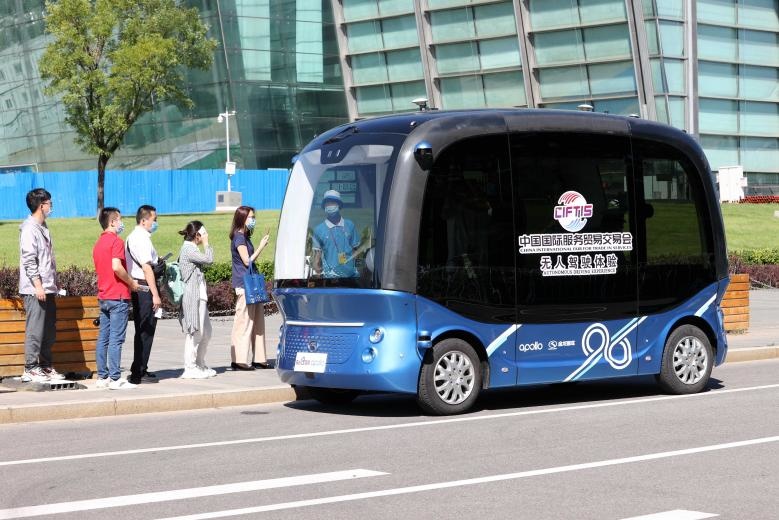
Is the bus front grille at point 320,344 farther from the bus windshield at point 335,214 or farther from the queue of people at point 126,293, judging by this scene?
the queue of people at point 126,293

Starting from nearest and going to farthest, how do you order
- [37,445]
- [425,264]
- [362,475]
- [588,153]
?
[362,475] < [37,445] < [425,264] < [588,153]

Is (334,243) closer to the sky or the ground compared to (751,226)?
closer to the sky

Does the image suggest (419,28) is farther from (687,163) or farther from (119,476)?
(119,476)

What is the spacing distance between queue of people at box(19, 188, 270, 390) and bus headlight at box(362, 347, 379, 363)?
2.64m

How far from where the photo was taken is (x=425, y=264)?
1228 cm

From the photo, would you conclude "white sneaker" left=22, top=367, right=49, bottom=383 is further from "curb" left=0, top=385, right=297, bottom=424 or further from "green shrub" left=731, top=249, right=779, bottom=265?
"green shrub" left=731, top=249, right=779, bottom=265

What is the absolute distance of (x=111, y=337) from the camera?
1344 cm

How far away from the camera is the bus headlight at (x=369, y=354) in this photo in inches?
479

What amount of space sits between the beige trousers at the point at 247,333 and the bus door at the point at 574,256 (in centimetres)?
385

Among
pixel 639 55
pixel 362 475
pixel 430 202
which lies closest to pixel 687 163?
pixel 430 202

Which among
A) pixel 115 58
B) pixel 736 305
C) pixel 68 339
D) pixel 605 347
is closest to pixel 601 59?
pixel 115 58

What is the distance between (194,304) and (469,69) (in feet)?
168

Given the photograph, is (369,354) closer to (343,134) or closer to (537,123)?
(343,134)

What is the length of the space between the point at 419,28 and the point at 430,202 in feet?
178
